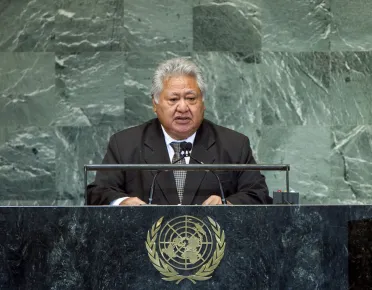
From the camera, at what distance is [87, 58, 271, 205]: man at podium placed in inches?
184

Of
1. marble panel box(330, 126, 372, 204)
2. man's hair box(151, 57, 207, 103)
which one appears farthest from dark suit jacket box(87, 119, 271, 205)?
marble panel box(330, 126, 372, 204)

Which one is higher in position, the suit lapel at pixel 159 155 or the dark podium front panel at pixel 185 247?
the suit lapel at pixel 159 155

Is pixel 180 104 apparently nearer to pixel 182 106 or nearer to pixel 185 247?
pixel 182 106

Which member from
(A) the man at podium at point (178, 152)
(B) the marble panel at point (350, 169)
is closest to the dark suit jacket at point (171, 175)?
(A) the man at podium at point (178, 152)

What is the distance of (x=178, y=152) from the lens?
4930 millimetres

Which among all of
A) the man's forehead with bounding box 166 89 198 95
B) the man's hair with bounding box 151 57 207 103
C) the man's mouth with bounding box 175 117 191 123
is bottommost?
the man's mouth with bounding box 175 117 191 123

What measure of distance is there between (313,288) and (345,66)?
3.56 metres

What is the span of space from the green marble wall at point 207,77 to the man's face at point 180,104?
1701 millimetres

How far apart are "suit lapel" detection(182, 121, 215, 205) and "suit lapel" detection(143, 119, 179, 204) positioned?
7cm

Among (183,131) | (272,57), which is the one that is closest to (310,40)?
(272,57)

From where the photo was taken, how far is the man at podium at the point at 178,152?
4.68 metres

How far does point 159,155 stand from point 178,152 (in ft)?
0.39

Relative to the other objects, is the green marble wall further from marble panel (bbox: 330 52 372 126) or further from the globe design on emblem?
the globe design on emblem

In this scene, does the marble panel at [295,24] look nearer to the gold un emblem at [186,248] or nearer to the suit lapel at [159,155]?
the suit lapel at [159,155]
